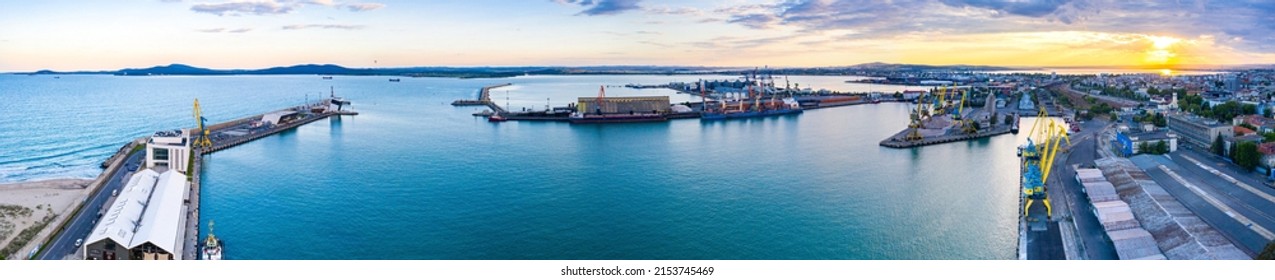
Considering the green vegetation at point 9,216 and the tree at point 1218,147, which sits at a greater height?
the tree at point 1218,147

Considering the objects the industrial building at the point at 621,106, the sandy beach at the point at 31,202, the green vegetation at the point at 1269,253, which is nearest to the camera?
the green vegetation at the point at 1269,253

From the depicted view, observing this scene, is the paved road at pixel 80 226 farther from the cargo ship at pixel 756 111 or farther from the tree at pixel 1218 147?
the cargo ship at pixel 756 111

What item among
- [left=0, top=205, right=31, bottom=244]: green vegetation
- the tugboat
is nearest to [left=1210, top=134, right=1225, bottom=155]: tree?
the tugboat

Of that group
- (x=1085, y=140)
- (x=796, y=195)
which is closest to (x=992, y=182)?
(x=796, y=195)

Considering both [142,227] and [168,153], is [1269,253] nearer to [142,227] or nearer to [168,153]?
[142,227]

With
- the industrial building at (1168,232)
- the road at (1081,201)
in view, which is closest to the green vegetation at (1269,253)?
the industrial building at (1168,232)

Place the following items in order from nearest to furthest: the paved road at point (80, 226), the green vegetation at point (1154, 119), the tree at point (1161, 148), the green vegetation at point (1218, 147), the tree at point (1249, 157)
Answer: the paved road at point (80, 226), the tree at point (1249, 157), the green vegetation at point (1218, 147), the tree at point (1161, 148), the green vegetation at point (1154, 119)

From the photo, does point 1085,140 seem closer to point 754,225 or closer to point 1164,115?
point 1164,115
